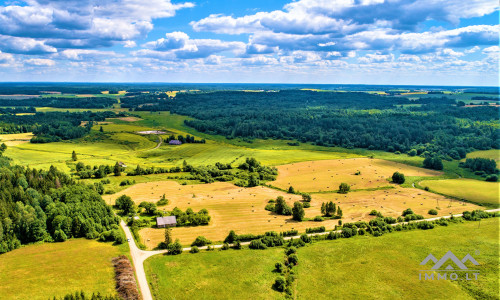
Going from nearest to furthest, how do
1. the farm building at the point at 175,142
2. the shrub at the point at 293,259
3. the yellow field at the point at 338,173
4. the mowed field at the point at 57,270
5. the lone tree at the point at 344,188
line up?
the mowed field at the point at 57,270 < the shrub at the point at 293,259 < the lone tree at the point at 344,188 < the yellow field at the point at 338,173 < the farm building at the point at 175,142

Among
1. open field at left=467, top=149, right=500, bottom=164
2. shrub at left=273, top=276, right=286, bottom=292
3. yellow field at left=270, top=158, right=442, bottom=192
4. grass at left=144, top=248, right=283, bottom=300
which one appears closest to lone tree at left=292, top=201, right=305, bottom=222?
grass at left=144, top=248, right=283, bottom=300

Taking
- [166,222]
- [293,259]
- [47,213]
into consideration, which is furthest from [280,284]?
[47,213]

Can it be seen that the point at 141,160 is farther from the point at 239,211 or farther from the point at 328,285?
the point at 328,285

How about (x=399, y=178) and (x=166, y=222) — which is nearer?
(x=166, y=222)

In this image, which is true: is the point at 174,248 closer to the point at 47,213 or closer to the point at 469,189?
the point at 47,213

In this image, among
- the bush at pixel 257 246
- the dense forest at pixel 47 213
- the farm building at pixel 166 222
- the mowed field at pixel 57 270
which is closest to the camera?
the mowed field at pixel 57 270

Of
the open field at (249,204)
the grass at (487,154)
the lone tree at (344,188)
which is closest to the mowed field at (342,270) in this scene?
the open field at (249,204)

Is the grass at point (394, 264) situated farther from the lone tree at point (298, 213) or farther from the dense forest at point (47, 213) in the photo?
the dense forest at point (47, 213)
